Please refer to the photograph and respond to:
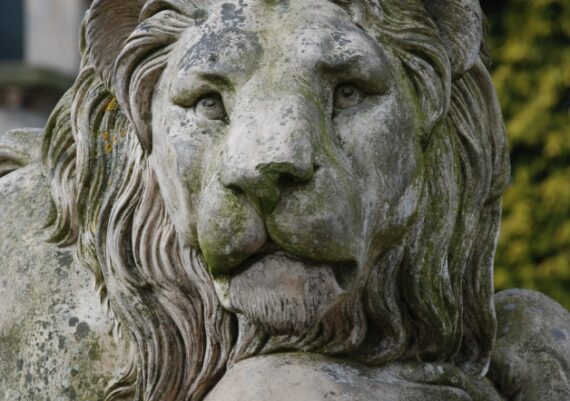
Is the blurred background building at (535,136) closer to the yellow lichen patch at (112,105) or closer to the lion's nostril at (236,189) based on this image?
the yellow lichen patch at (112,105)

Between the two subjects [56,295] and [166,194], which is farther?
[56,295]

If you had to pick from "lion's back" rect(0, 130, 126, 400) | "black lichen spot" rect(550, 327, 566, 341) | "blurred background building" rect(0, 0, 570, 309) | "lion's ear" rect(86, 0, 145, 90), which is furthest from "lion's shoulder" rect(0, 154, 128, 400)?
"blurred background building" rect(0, 0, 570, 309)

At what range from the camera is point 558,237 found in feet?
28.4

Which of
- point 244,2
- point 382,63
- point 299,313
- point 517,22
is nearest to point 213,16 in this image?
point 244,2

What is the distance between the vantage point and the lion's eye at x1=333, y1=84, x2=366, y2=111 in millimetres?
3410

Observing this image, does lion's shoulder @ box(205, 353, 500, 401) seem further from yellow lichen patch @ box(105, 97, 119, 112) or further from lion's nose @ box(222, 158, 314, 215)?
yellow lichen patch @ box(105, 97, 119, 112)

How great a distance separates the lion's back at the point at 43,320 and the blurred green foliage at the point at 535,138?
4.85 m

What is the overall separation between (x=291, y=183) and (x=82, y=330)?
77cm

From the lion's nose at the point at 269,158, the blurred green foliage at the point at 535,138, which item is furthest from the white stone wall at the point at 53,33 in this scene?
the lion's nose at the point at 269,158

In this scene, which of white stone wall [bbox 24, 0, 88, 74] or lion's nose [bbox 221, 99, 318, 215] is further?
white stone wall [bbox 24, 0, 88, 74]

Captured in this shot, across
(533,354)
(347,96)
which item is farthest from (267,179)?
(533,354)

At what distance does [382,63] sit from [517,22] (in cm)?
608

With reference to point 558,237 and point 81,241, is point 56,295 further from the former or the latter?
point 558,237

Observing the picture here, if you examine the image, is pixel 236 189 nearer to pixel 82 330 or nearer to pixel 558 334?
pixel 82 330
